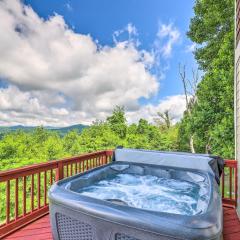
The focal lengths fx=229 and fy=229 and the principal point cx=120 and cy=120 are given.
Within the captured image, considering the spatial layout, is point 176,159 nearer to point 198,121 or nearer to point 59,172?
point 59,172

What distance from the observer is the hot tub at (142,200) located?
5.10ft

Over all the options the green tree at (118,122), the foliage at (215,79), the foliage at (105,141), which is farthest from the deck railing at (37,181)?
the green tree at (118,122)

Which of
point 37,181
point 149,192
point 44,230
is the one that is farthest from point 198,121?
point 44,230

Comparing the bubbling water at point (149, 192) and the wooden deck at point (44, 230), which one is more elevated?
the bubbling water at point (149, 192)

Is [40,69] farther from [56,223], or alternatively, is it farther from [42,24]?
[56,223]

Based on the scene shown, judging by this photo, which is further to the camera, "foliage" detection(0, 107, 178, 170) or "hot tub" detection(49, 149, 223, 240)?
"foliage" detection(0, 107, 178, 170)

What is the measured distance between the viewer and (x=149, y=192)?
3311mm

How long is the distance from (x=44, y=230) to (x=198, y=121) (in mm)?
6019

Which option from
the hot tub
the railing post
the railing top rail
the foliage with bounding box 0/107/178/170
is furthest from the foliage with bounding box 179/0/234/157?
the railing post

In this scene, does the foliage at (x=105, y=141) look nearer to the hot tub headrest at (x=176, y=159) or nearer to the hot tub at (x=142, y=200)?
→ the hot tub headrest at (x=176, y=159)

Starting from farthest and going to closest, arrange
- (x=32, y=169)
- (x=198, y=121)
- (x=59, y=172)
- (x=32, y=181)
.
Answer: (x=198, y=121) < (x=59, y=172) < (x=32, y=181) < (x=32, y=169)

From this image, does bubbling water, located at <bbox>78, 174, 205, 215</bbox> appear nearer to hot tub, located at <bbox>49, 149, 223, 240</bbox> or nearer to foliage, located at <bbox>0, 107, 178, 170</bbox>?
hot tub, located at <bbox>49, 149, 223, 240</bbox>

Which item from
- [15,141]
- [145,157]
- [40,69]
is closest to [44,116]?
[15,141]

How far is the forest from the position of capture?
22.8 ft
